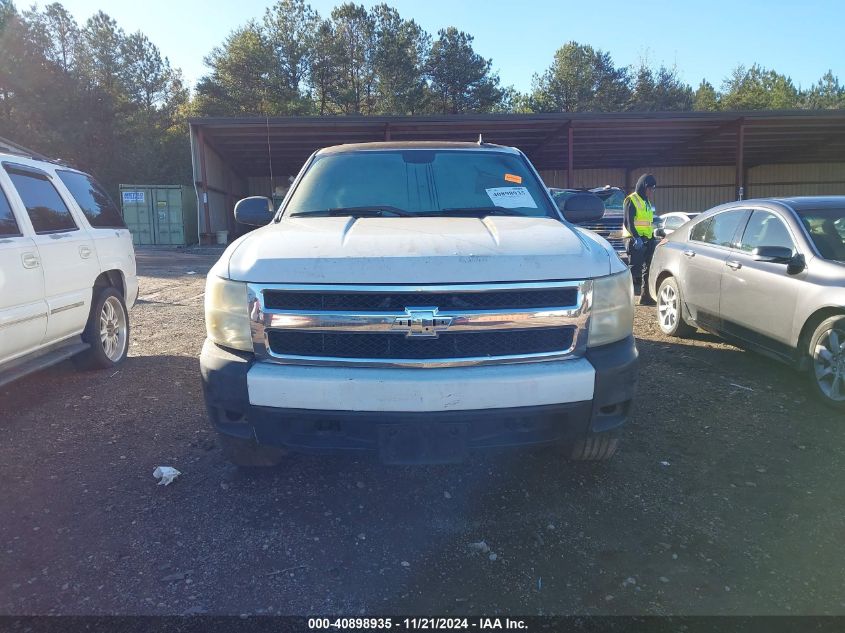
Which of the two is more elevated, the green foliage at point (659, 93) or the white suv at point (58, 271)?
the green foliage at point (659, 93)

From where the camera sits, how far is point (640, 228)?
8523 mm

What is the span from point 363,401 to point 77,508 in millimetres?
1747

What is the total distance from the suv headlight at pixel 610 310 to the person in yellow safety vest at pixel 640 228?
234 inches

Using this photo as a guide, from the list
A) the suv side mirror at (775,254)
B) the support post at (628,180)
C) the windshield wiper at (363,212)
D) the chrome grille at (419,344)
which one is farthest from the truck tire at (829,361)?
the support post at (628,180)

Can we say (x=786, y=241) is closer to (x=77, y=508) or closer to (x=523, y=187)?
(x=523, y=187)

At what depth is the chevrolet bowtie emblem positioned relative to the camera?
8.50 ft

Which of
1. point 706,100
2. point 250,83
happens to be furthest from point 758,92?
point 250,83

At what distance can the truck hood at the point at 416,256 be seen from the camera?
2633 millimetres

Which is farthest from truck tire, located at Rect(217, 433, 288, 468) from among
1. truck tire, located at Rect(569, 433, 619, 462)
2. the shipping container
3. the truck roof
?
the shipping container

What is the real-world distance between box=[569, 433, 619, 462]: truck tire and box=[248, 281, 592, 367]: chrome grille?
0.63 metres

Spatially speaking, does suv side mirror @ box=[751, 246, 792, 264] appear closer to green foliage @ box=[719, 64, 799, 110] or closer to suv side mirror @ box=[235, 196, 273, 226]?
suv side mirror @ box=[235, 196, 273, 226]

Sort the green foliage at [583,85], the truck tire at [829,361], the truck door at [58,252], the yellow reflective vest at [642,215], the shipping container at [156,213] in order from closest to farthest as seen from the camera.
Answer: the truck tire at [829,361] < the truck door at [58,252] < the yellow reflective vest at [642,215] < the shipping container at [156,213] < the green foliage at [583,85]

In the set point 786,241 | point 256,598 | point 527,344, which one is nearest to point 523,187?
point 527,344

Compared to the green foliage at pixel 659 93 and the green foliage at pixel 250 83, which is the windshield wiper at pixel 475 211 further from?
the green foliage at pixel 659 93
